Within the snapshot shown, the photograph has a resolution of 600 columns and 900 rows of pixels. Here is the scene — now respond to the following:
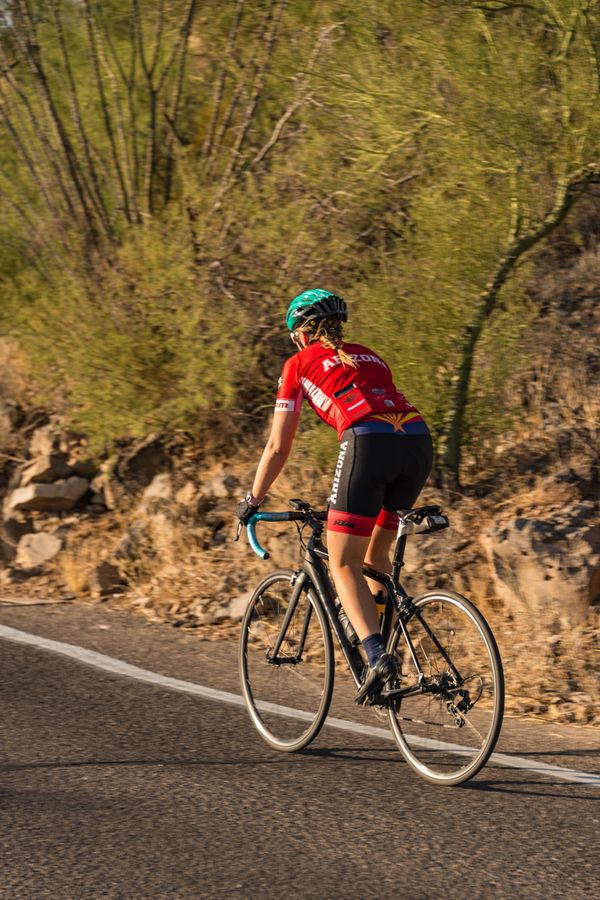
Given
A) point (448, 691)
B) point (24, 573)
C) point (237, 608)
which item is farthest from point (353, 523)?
point (24, 573)

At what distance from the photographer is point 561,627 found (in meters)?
6.98

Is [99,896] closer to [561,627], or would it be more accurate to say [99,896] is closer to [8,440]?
[561,627]

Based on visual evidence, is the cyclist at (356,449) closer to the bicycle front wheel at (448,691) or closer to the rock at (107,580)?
the bicycle front wheel at (448,691)

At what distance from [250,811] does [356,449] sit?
5.01ft

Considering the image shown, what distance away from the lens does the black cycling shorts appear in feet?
16.4

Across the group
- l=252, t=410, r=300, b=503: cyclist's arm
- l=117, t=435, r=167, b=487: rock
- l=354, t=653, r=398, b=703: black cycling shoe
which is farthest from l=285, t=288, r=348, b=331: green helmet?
l=117, t=435, r=167, b=487: rock

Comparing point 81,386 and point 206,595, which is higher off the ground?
point 81,386

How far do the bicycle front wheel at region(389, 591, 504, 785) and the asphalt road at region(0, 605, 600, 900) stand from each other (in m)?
0.12

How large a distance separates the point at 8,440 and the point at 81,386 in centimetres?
150

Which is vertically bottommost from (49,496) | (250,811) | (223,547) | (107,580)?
(250,811)

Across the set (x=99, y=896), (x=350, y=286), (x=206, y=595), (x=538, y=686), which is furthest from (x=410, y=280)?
(x=99, y=896)

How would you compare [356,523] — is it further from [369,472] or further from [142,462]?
[142,462]

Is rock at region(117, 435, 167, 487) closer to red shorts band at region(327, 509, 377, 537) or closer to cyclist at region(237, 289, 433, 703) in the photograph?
cyclist at region(237, 289, 433, 703)

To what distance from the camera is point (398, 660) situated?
16.3 ft
